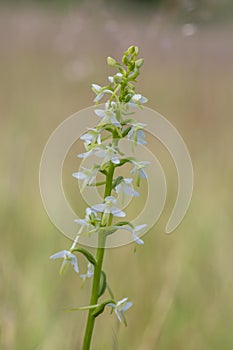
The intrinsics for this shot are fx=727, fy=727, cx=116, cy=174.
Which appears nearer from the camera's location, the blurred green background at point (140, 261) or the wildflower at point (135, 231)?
the wildflower at point (135, 231)

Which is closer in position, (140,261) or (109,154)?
(109,154)

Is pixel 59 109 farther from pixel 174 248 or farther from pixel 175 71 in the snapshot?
pixel 174 248

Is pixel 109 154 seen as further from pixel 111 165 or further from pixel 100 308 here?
pixel 100 308

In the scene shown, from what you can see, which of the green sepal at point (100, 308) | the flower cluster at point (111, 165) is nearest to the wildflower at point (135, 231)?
the flower cluster at point (111, 165)

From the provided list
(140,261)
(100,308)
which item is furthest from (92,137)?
(140,261)

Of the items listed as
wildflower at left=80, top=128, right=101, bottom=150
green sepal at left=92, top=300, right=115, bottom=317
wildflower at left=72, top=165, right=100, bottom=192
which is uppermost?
wildflower at left=80, top=128, right=101, bottom=150

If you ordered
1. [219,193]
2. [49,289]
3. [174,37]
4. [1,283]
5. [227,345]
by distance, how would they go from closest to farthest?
[1,283] → [227,345] → [49,289] → [174,37] → [219,193]

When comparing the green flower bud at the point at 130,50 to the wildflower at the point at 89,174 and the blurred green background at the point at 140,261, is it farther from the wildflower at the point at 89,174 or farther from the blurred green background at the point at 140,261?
the blurred green background at the point at 140,261

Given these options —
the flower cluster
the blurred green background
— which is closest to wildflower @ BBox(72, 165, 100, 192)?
the flower cluster

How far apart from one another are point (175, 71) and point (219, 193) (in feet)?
10.4

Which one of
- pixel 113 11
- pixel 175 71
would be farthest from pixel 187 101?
pixel 175 71

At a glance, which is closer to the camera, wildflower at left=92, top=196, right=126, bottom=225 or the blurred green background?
wildflower at left=92, top=196, right=126, bottom=225

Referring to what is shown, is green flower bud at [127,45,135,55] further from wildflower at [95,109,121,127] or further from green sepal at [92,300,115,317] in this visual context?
green sepal at [92,300,115,317]

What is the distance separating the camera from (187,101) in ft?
8.64
